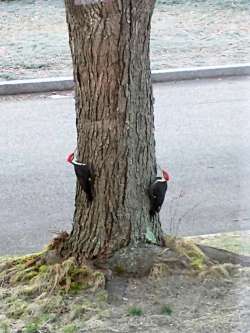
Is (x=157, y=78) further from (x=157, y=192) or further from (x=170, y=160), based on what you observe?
(x=157, y=192)

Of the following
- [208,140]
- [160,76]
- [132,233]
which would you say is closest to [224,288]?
[132,233]

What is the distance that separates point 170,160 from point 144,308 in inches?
153

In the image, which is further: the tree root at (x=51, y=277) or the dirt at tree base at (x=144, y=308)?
the tree root at (x=51, y=277)

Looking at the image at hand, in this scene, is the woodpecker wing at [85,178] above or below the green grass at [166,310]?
above

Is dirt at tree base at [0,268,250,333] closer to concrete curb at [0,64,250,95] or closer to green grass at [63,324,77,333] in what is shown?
green grass at [63,324,77,333]

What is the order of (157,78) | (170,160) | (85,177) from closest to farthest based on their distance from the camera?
(85,177) → (170,160) → (157,78)

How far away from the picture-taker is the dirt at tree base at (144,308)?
401 cm

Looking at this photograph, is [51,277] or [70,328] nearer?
[70,328]

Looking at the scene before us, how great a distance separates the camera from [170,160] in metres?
8.00

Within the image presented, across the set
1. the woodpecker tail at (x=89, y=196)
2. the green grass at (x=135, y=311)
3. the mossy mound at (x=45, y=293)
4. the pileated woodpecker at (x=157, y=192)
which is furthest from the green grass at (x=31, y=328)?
the pileated woodpecker at (x=157, y=192)

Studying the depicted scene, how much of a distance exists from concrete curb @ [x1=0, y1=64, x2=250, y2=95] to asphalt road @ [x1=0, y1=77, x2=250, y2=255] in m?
0.21

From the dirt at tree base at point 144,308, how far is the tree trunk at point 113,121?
0.96ft

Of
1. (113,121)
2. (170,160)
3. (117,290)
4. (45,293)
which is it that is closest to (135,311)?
(117,290)

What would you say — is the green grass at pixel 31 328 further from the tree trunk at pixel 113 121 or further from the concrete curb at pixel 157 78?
the concrete curb at pixel 157 78
